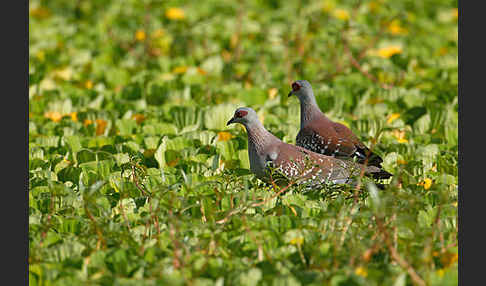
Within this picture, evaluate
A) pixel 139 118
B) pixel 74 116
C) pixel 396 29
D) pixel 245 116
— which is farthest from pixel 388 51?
pixel 245 116

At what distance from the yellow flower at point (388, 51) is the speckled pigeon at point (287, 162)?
5.06 meters

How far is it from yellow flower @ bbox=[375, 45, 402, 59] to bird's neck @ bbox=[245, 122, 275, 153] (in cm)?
514

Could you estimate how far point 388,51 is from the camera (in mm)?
11094

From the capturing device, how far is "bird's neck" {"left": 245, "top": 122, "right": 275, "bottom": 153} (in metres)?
6.15

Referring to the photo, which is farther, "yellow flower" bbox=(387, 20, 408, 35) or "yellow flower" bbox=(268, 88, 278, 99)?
"yellow flower" bbox=(387, 20, 408, 35)

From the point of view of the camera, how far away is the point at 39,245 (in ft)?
15.4

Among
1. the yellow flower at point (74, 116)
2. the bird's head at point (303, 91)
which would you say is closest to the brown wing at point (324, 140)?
the bird's head at point (303, 91)

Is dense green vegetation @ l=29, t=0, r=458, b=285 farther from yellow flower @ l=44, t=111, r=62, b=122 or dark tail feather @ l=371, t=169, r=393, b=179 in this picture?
dark tail feather @ l=371, t=169, r=393, b=179

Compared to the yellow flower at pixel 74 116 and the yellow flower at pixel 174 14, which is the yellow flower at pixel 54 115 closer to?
the yellow flower at pixel 74 116

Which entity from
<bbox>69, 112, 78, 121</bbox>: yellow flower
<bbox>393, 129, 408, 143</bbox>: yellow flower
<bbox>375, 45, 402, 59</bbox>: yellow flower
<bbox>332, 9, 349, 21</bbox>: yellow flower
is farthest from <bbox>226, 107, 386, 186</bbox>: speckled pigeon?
<bbox>332, 9, 349, 21</bbox>: yellow flower

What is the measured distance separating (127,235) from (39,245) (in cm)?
54

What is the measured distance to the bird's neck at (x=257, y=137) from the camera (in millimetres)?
6145

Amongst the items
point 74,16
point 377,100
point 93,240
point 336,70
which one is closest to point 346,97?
point 377,100

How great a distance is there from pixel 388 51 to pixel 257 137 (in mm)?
5451
